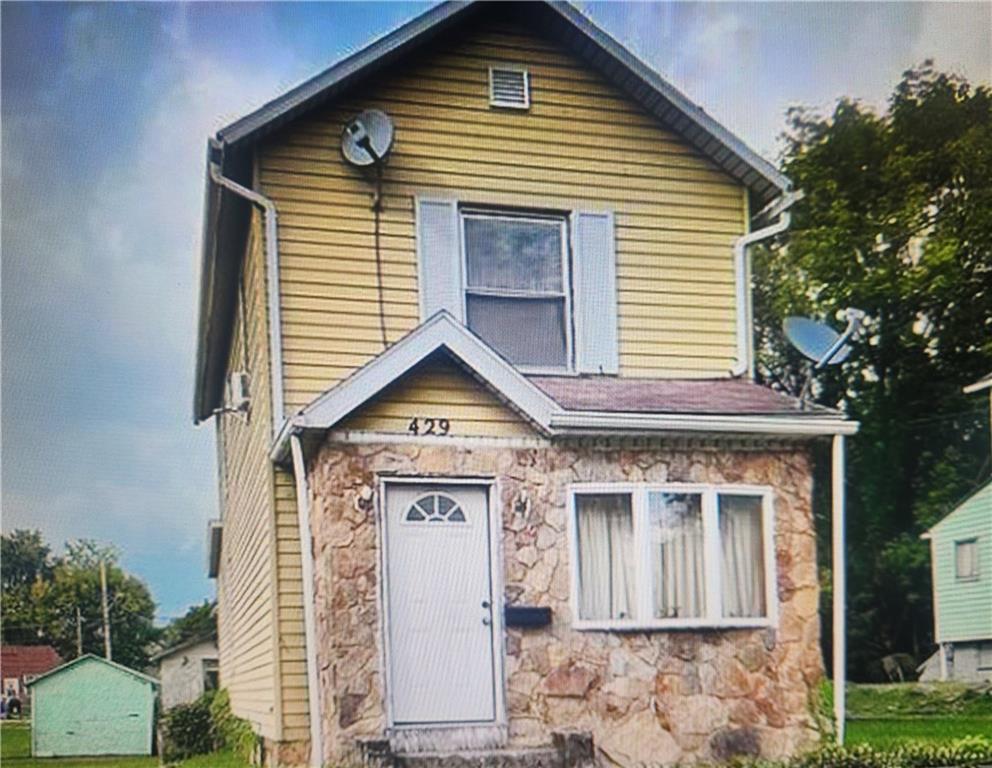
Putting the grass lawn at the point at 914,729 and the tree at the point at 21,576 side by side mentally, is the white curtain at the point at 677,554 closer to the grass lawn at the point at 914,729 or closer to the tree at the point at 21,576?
the grass lawn at the point at 914,729

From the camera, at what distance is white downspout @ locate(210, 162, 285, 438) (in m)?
3.09

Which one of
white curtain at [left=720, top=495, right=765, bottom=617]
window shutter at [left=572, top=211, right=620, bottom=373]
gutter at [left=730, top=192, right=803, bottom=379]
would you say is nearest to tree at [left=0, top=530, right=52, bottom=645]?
window shutter at [left=572, top=211, right=620, bottom=373]

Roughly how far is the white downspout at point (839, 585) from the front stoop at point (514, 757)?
2.13 feet

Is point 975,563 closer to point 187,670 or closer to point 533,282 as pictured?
point 533,282

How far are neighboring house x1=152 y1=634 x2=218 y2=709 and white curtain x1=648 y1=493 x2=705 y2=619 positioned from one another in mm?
1079

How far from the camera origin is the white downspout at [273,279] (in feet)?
10.2

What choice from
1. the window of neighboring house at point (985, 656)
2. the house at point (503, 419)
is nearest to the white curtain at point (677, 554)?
the house at point (503, 419)

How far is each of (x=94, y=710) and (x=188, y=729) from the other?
0.22 m

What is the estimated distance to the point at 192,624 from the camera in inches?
123

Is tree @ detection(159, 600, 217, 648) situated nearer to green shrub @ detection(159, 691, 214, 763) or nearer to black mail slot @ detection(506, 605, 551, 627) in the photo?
green shrub @ detection(159, 691, 214, 763)

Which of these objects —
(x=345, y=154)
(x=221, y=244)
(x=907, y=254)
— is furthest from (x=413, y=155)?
(x=907, y=254)

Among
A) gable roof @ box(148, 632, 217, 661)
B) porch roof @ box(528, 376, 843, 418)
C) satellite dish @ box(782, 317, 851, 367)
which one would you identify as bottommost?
gable roof @ box(148, 632, 217, 661)

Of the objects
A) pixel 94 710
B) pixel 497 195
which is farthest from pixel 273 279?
pixel 94 710

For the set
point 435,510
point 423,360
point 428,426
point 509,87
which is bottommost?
point 435,510
